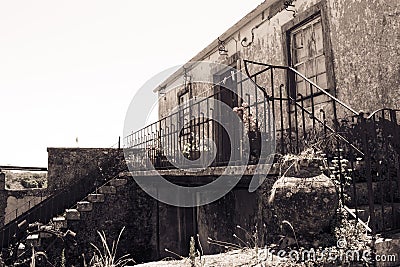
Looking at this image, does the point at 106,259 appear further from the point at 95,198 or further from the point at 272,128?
the point at 272,128

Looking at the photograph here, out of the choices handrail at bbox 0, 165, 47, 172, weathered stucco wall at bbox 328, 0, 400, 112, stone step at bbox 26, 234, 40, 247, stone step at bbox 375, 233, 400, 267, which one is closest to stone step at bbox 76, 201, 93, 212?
stone step at bbox 26, 234, 40, 247

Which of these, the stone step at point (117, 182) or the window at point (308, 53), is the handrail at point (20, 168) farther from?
the window at point (308, 53)

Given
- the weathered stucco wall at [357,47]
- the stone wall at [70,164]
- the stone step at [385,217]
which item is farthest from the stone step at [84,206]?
the stone step at [385,217]

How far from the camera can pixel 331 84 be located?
579cm

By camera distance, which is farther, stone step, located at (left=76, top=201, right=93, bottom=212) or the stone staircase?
stone step, located at (left=76, top=201, right=93, bottom=212)

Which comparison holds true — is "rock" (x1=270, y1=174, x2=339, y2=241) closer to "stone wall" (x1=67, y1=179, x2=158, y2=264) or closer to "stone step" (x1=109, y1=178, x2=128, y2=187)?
"stone wall" (x1=67, y1=179, x2=158, y2=264)

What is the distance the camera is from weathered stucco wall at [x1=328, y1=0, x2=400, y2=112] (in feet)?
15.9

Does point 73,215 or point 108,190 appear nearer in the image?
point 73,215

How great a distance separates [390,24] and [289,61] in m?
2.10

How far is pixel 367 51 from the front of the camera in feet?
17.1

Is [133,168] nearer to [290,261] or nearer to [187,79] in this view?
[187,79]

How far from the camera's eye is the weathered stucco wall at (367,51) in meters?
4.83

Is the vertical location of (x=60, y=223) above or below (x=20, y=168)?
below

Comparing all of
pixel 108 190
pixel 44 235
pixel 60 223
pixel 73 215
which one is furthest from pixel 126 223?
pixel 44 235
